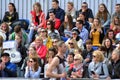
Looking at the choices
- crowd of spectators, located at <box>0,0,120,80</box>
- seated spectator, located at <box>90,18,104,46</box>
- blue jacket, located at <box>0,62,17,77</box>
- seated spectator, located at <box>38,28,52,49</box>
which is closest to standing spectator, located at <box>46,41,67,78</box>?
crowd of spectators, located at <box>0,0,120,80</box>

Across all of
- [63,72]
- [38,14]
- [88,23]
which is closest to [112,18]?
[88,23]

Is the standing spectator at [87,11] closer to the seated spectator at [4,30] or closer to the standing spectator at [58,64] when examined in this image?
the seated spectator at [4,30]

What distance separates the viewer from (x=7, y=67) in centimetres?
1939

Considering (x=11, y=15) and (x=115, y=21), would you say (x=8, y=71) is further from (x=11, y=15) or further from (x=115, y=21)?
(x=11, y=15)

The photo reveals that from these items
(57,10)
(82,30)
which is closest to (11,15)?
(57,10)

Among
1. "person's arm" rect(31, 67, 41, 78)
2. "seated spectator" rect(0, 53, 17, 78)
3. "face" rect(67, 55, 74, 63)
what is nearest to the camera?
"person's arm" rect(31, 67, 41, 78)

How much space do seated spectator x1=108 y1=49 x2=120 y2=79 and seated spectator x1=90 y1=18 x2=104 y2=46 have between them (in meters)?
2.11

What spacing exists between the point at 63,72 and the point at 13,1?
32.0ft

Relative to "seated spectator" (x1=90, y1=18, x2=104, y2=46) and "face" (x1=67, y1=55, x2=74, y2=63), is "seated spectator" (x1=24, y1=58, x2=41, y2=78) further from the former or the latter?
"seated spectator" (x1=90, y1=18, x2=104, y2=46)

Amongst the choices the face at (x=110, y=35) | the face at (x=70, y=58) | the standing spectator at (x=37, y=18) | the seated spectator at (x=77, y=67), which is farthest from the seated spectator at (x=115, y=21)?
the seated spectator at (x=77, y=67)

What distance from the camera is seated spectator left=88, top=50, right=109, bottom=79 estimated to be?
18.3m

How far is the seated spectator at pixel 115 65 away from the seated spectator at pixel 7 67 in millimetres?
2679

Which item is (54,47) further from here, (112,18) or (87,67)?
(112,18)

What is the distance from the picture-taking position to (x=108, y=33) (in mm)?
20844
